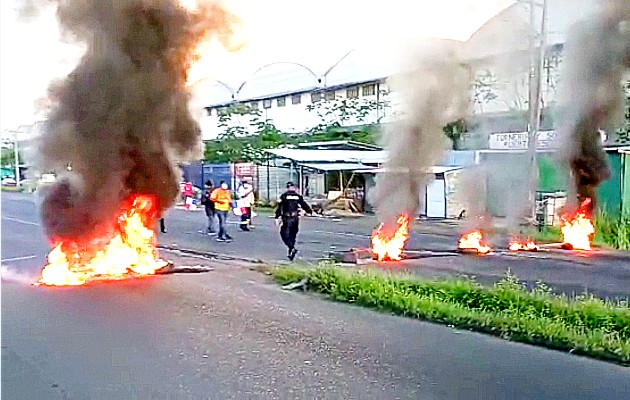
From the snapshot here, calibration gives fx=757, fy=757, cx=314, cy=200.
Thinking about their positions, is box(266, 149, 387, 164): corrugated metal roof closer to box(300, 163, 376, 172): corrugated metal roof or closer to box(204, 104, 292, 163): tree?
box(300, 163, 376, 172): corrugated metal roof

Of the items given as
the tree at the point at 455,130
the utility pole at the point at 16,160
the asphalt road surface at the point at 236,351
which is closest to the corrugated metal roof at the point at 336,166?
the tree at the point at 455,130

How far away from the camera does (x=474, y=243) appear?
911 centimetres

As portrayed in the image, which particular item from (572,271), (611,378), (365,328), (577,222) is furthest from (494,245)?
(611,378)

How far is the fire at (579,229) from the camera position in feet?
30.8

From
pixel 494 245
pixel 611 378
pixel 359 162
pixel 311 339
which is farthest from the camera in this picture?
pixel 359 162

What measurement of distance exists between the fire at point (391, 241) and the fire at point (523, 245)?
54.9 inches

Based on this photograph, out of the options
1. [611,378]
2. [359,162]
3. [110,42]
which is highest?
[110,42]

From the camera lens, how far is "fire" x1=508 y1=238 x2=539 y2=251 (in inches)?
356

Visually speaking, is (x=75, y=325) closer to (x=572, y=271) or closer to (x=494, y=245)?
(x=572, y=271)

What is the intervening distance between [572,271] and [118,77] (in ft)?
14.5

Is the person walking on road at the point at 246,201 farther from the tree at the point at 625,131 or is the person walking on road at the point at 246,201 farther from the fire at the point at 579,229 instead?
the tree at the point at 625,131

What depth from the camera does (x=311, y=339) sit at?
164 inches

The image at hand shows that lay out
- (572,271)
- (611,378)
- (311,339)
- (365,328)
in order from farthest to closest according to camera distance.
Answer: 1. (572,271)
2. (365,328)
3. (311,339)
4. (611,378)

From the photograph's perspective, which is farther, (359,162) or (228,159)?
(359,162)
